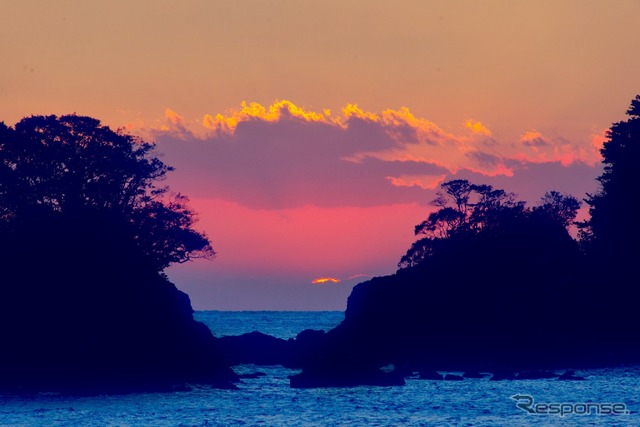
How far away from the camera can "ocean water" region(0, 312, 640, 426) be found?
158 ft

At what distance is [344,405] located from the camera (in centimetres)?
5516

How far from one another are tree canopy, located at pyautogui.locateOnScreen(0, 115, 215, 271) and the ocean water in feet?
51.4

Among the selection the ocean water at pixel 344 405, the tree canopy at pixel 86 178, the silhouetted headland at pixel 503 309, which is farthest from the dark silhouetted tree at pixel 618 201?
the tree canopy at pixel 86 178

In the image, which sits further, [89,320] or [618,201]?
[618,201]

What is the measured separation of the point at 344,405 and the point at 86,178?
31376 mm

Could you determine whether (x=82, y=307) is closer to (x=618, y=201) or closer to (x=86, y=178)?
(x=86, y=178)

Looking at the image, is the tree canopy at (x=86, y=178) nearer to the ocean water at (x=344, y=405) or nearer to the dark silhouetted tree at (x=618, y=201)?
the ocean water at (x=344, y=405)

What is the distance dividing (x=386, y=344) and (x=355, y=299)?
630cm

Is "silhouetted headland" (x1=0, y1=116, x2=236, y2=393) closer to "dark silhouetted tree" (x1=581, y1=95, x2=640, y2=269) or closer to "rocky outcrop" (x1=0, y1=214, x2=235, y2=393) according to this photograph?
"rocky outcrop" (x1=0, y1=214, x2=235, y2=393)

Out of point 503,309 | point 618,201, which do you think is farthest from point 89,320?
point 618,201

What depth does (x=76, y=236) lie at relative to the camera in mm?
63719

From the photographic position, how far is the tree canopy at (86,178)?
7350 centimetres

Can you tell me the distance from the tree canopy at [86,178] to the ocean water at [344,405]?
1567 centimetres

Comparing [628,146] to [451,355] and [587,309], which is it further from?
[451,355]
